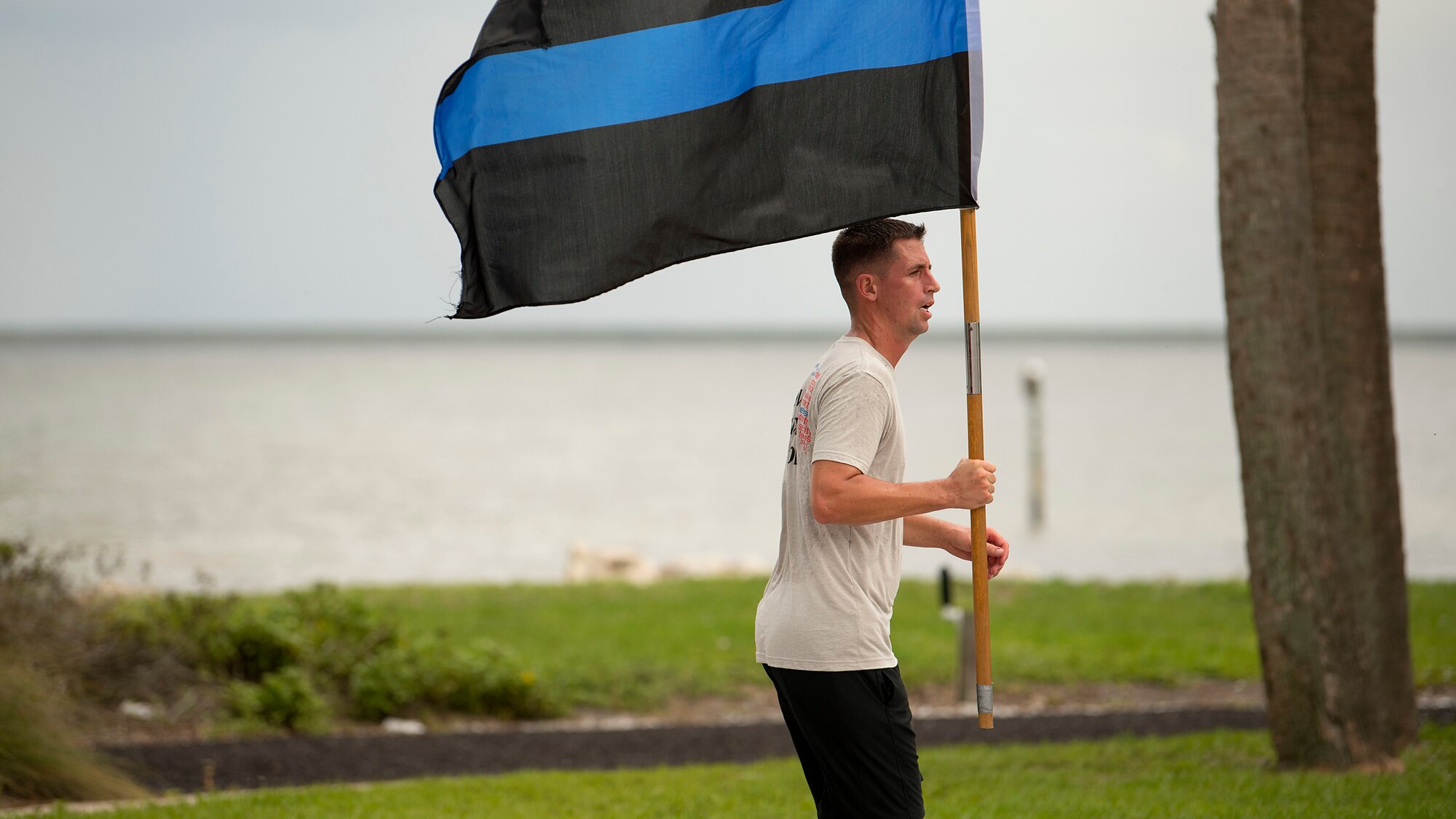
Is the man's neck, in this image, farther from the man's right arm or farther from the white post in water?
the white post in water

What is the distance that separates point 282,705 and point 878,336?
Result: 620 cm

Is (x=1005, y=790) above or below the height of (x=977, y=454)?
below

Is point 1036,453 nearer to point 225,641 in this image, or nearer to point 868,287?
point 225,641

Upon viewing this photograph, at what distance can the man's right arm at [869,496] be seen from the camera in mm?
3334

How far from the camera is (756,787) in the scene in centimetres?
653

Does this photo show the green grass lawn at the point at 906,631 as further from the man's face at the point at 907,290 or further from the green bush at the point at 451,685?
the man's face at the point at 907,290

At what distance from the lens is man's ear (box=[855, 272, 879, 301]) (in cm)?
362

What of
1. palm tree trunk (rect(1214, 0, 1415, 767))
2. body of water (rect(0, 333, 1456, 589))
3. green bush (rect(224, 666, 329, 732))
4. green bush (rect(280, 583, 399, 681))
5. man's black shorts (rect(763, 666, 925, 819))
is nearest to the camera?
man's black shorts (rect(763, 666, 925, 819))

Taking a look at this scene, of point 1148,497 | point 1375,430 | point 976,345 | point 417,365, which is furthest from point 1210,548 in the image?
point 417,365

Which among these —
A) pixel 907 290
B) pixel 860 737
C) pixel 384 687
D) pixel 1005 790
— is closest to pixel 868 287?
pixel 907 290

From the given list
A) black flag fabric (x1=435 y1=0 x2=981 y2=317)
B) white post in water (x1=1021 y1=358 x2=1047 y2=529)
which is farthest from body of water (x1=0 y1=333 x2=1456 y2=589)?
black flag fabric (x1=435 y1=0 x2=981 y2=317)

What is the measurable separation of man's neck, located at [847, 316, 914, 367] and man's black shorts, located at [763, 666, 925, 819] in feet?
2.83

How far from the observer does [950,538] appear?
400cm

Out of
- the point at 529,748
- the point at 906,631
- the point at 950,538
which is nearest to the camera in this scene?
the point at 950,538
